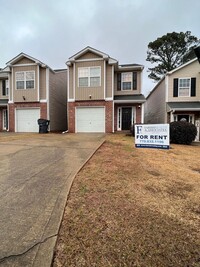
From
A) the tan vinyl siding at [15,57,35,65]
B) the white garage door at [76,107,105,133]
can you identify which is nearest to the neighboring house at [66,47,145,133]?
the white garage door at [76,107,105,133]

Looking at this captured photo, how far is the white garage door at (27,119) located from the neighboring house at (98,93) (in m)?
3.46

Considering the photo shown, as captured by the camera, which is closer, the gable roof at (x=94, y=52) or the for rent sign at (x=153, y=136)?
the for rent sign at (x=153, y=136)

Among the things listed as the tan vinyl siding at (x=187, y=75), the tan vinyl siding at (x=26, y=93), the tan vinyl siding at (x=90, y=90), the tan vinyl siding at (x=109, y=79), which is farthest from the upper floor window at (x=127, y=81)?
the tan vinyl siding at (x=26, y=93)

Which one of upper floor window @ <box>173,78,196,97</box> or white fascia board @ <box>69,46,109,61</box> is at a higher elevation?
white fascia board @ <box>69,46,109,61</box>

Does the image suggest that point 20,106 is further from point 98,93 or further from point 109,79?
point 109,79

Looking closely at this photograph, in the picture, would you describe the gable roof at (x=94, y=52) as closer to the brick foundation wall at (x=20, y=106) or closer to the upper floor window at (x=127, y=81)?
the upper floor window at (x=127, y=81)

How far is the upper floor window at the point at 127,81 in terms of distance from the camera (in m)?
16.6

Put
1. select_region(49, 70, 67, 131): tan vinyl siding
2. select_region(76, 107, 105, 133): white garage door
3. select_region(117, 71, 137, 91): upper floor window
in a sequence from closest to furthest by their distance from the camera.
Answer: select_region(76, 107, 105, 133): white garage door, select_region(117, 71, 137, 91): upper floor window, select_region(49, 70, 67, 131): tan vinyl siding

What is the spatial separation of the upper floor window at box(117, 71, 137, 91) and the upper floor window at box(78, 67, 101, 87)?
2.39 meters

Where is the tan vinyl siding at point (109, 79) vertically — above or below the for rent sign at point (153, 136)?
above

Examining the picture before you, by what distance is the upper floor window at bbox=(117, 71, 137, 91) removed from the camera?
1662cm

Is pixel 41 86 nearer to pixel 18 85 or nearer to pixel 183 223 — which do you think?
pixel 18 85

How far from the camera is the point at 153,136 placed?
8.05 meters

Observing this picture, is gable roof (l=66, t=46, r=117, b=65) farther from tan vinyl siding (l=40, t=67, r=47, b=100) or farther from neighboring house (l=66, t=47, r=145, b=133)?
tan vinyl siding (l=40, t=67, r=47, b=100)
